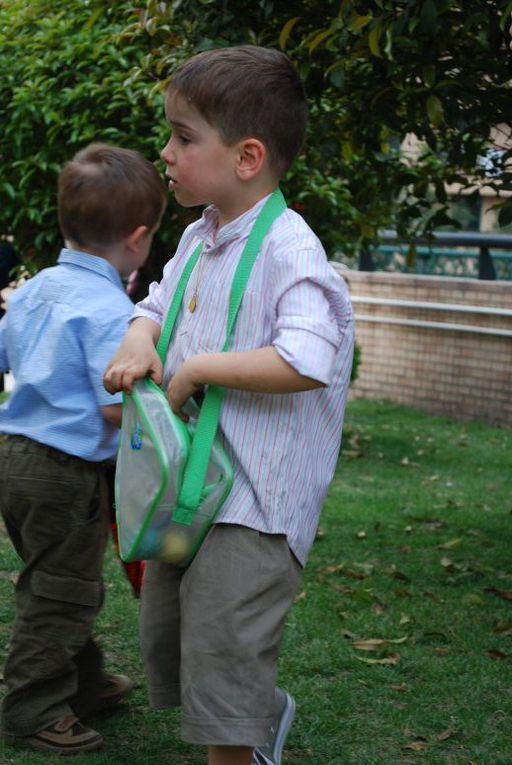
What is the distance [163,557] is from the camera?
269cm

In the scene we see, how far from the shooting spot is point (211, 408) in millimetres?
2643

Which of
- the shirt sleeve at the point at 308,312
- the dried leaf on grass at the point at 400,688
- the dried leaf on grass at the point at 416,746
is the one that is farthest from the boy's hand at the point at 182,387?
the dried leaf on grass at the point at 400,688

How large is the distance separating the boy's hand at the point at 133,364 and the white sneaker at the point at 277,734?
0.92 meters

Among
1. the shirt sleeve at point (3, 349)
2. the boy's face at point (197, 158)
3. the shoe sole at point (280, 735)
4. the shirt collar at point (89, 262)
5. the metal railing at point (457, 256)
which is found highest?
the boy's face at point (197, 158)

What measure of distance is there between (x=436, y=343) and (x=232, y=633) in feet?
30.5

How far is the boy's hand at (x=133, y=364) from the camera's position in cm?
270

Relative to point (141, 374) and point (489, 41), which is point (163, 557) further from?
point (489, 41)

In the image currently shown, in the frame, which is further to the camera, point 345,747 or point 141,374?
point 345,747

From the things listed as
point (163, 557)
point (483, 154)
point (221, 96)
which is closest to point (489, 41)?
point (483, 154)

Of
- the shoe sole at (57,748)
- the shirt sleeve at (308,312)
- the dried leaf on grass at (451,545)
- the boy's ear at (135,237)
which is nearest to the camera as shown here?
the shirt sleeve at (308,312)

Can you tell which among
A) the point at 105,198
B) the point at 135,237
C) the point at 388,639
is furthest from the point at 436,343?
the point at 105,198

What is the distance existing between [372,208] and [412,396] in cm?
467

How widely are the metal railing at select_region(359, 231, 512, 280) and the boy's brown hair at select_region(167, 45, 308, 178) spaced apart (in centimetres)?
829

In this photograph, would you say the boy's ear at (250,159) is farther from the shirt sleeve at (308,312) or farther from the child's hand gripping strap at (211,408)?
the shirt sleeve at (308,312)
